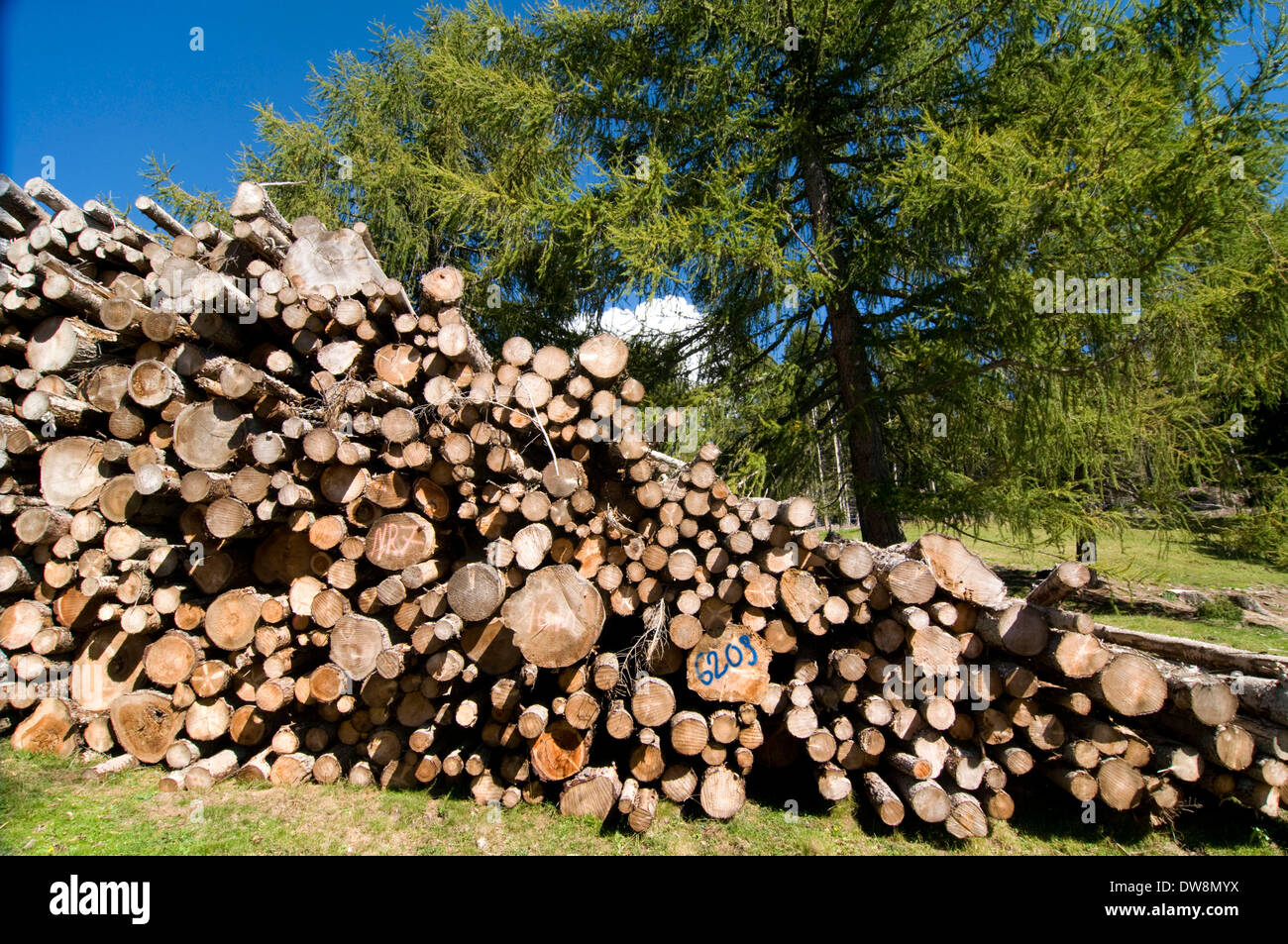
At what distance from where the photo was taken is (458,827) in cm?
400

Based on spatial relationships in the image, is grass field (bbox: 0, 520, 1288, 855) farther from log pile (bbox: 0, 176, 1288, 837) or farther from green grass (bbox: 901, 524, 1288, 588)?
green grass (bbox: 901, 524, 1288, 588)

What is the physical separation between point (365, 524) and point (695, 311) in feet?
18.1

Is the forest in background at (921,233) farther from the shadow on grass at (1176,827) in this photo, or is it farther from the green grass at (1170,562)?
the shadow on grass at (1176,827)

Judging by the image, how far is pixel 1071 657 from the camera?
356 cm

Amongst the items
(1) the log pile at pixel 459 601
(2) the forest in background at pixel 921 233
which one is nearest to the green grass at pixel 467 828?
(1) the log pile at pixel 459 601

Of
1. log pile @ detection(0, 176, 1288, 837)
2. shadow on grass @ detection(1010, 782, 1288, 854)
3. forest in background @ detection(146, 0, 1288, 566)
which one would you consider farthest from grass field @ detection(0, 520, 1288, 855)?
forest in background @ detection(146, 0, 1288, 566)

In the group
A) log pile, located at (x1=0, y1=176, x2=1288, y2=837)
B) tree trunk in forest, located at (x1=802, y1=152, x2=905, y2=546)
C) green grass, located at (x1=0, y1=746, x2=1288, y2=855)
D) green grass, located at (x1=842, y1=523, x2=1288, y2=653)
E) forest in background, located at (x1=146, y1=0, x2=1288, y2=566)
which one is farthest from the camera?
tree trunk in forest, located at (x1=802, y1=152, x2=905, y2=546)

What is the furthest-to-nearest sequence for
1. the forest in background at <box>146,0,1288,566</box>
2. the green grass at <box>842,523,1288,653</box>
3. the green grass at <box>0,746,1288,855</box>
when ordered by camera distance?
the green grass at <box>842,523,1288,653</box> → the forest in background at <box>146,0,1288,566</box> → the green grass at <box>0,746,1288,855</box>

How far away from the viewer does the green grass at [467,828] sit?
366 centimetres

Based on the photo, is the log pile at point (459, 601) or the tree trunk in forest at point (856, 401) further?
the tree trunk in forest at point (856, 401)

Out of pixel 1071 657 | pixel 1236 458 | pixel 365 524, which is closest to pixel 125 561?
pixel 365 524

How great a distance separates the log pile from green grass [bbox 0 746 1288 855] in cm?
16

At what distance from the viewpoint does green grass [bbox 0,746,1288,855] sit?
3.66m
